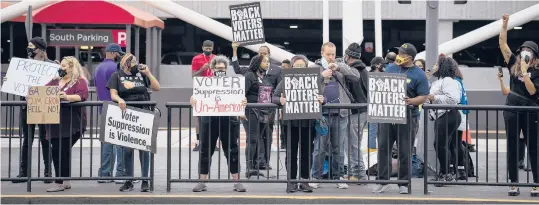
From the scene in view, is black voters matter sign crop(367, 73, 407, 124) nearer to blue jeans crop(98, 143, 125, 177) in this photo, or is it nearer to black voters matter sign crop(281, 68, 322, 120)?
black voters matter sign crop(281, 68, 322, 120)

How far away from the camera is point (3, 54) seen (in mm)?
31016

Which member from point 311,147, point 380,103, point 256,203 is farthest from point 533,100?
point 256,203

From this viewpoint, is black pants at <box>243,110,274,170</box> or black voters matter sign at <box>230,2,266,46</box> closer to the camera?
black pants at <box>243,110,274,170</box>

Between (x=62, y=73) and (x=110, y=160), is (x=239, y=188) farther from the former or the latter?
(x=62, y=73)

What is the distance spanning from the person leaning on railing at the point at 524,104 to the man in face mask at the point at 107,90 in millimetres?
4427

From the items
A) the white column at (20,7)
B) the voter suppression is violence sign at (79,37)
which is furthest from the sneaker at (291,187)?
the white column at (20,7)

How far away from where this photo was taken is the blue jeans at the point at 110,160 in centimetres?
1180

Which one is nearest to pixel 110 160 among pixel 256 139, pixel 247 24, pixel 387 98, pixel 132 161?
pixel 132 161

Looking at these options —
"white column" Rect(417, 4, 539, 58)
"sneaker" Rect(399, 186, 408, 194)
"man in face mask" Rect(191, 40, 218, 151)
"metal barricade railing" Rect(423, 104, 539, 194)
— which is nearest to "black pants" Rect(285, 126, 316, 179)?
"sneaker" Rect(399, 186, 408, 194)

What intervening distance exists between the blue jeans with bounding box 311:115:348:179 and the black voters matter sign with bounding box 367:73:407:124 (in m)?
0.62

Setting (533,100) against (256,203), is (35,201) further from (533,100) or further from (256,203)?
(533,100)

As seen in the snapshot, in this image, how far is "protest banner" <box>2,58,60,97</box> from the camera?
12.2 metres

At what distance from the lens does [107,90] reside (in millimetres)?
12812

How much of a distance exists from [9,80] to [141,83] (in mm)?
1872
